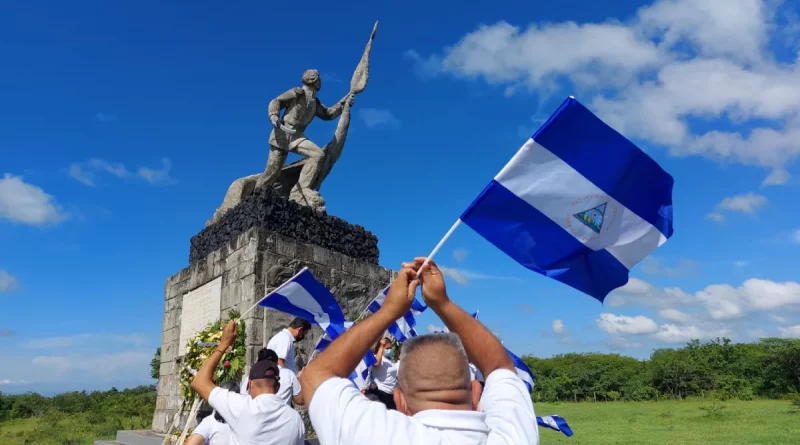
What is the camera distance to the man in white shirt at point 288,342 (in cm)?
557

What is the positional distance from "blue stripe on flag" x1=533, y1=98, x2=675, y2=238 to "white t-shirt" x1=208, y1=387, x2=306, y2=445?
2130 mm

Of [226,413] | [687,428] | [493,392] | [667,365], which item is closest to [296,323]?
[226,413]

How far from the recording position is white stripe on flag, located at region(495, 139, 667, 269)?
3.37m

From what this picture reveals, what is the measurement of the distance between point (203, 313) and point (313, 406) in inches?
290

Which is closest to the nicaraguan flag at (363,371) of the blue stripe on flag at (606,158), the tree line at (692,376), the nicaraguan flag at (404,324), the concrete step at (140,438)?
the nicaraguan flag at (404,324)

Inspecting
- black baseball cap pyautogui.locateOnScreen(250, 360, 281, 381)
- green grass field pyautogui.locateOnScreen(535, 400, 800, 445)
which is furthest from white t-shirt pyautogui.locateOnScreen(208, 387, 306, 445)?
green grass field pyautogui.locateOnScreen(535, 400, 800, 445)

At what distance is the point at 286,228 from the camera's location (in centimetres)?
801

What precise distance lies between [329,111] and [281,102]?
2.97 feet

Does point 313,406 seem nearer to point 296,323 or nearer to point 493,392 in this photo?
point 493,392

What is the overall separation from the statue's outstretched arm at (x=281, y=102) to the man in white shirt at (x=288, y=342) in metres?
3.80

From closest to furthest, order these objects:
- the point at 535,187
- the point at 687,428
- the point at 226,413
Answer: the point at 226,413
the point at 535,187
the point at 687,428

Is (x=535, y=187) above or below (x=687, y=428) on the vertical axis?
above

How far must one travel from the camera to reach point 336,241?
340 inches

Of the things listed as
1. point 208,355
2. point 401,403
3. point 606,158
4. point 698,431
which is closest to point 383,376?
point 208,355
